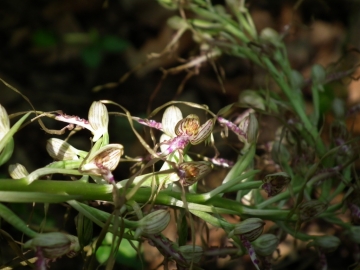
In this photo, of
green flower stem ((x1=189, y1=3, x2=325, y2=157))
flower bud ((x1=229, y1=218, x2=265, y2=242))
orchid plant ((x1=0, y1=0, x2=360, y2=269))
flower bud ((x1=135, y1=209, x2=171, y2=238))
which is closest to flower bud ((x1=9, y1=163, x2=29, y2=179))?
orchid plant ((x1=0, y1=0, x2=360, y2=269))

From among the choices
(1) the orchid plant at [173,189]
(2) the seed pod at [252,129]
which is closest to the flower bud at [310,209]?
(1) the orchid plant at [173,189]

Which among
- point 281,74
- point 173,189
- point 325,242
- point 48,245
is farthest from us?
point 281,74

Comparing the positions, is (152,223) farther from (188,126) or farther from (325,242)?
(325,242)

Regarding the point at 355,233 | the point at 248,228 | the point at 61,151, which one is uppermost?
the point at 61,151

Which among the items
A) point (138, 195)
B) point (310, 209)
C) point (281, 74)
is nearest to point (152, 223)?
point (138, 195)

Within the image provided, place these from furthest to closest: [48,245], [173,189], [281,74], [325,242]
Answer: [281,74] < [325,242] < [173,189] < [48,245]

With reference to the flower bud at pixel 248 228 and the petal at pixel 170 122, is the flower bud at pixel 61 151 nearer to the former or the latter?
the petal at pixel 170 122
